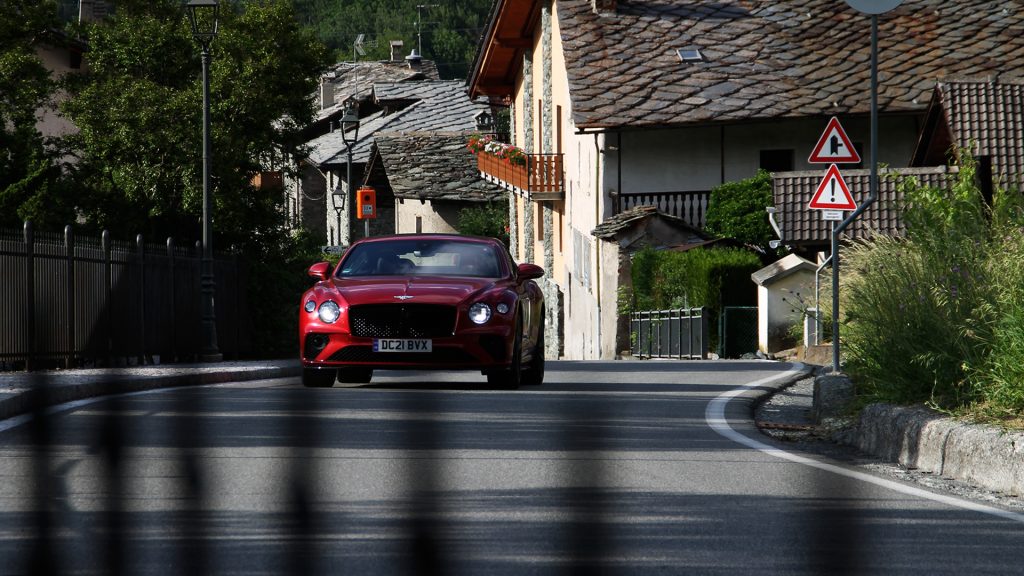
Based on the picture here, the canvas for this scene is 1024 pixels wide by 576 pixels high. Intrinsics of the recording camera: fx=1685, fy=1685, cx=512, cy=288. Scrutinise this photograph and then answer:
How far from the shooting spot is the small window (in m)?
37.9

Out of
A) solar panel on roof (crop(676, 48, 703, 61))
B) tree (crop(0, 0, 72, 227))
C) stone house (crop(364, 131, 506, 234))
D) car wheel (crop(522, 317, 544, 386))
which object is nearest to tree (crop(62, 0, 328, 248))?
tree (crop(0, 0, 72, 227))

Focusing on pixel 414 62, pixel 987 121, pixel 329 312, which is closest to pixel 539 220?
pixel 987 121

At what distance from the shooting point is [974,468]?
27.8ft

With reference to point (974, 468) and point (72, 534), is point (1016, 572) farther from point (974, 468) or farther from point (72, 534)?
point (72, 534)

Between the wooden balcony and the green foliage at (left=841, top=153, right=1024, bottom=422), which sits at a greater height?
the wooden balcony

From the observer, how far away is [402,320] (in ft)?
48.3

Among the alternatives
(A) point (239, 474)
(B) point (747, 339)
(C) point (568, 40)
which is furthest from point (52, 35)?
(A) point (239, 474)

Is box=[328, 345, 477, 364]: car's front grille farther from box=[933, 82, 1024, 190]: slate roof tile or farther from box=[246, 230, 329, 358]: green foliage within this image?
box=[246, 230, 329, 358]: green foliage

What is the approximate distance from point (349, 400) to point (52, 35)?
34500 millimetres

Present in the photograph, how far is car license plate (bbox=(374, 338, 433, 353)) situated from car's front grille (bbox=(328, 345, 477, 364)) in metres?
0.04

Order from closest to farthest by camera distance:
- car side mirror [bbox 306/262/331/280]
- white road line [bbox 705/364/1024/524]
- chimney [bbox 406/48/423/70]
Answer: white road line [bbox 705/364/1024/524] → car side mirror [bbox 306/262/331/280] → chimney [bbox 406/48/423/70]

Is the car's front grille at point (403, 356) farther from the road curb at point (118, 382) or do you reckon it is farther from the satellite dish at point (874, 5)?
the satellite dish at point (874, 5)

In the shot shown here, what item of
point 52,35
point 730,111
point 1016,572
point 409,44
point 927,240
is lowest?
point 1016,572

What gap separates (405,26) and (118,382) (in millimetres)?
120150
